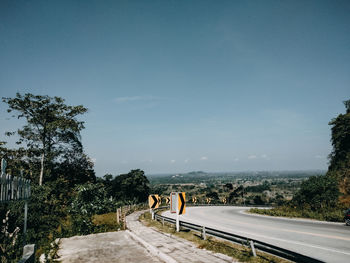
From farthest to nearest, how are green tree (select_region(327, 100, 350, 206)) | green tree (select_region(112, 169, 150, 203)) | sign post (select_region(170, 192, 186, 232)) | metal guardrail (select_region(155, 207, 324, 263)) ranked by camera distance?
green tree (select_region(112, 169, 150, 203)), green tree (select_region(327, 100, 350, 206)), sign post (select_region(170, 192, 186, 232)), metal guardrail (select_region(155, 207, 324, 263))

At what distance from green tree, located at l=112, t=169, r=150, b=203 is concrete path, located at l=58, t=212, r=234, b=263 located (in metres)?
40.5

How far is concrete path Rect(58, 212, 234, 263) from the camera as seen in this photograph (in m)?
8.09

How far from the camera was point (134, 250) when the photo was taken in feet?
32.2

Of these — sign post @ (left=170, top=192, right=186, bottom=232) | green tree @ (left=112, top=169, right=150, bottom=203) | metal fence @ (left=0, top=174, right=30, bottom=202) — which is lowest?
green tree @ (left=112, top=169, right=150, bottom=203)

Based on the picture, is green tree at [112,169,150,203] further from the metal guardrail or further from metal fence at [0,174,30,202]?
metal fence at [0,174,30,202]

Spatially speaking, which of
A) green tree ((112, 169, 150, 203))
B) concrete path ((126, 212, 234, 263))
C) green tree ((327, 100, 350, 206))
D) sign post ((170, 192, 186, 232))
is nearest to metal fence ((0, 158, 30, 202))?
concrete path ((126, 212, 234, 263))

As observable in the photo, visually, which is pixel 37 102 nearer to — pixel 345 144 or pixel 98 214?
pixel 98 214

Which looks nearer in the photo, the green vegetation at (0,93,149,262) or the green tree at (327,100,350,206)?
the green vegetation at (0,93,149,262)

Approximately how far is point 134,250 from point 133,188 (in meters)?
44.6

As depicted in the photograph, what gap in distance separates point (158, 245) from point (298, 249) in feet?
19.6

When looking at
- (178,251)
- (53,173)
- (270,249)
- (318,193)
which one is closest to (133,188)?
(53,173)

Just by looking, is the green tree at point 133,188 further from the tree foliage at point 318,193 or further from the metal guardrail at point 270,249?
the metal guardrail at point 270,249

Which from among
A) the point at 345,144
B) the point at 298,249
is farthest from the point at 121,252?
the point at 345,144

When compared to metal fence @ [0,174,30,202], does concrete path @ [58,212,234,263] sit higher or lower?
lower
